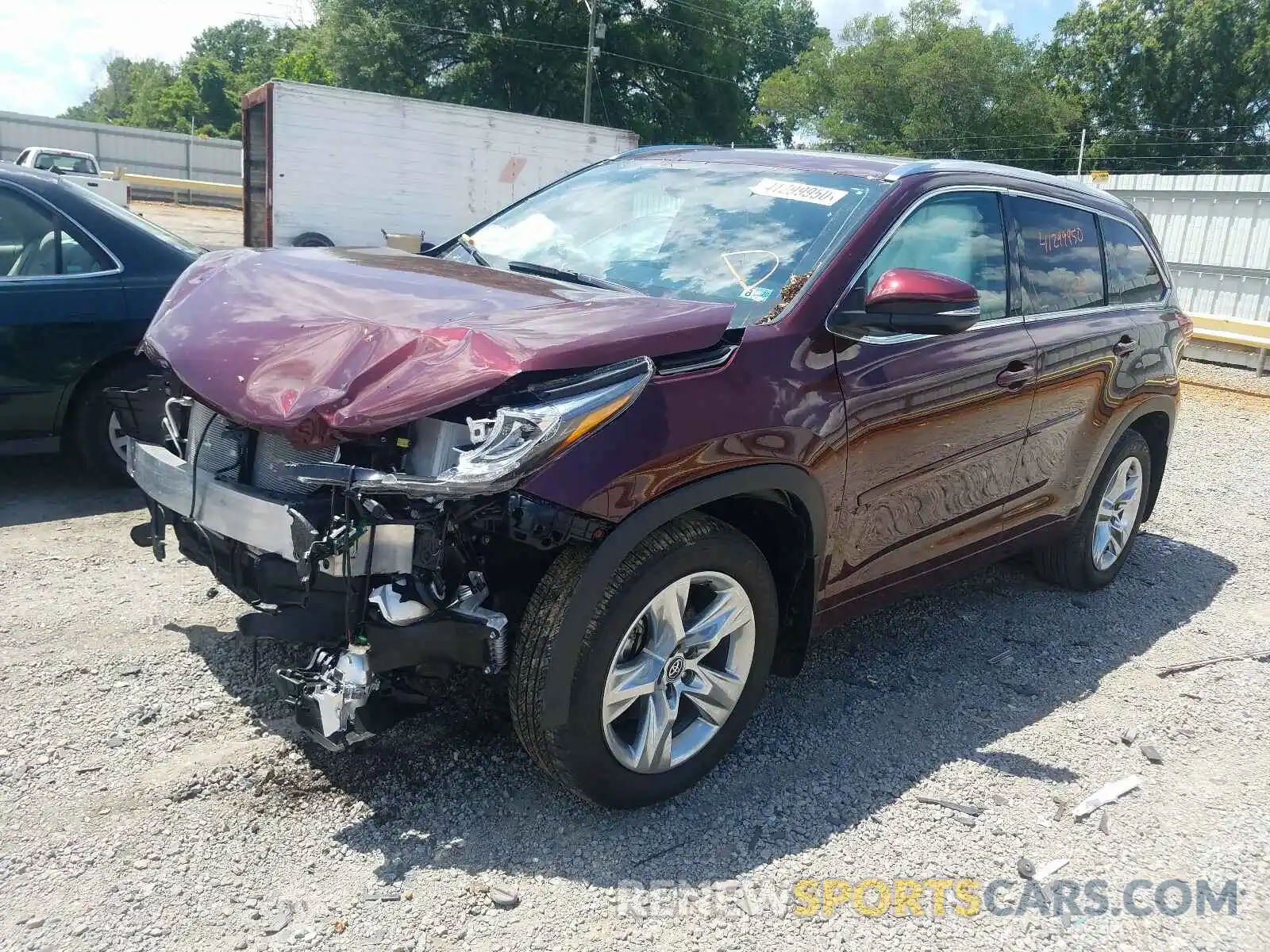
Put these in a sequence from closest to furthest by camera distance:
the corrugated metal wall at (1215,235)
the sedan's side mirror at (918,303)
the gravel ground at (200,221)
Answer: the sedan's side mirror at (918,303)
the corrugated metal wall at (1215,235)
the gravel ground at (200,221)

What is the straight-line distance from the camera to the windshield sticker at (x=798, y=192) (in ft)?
11.7

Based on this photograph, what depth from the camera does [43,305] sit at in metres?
5.04

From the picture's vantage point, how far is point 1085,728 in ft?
12.5

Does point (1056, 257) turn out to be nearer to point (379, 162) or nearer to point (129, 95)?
point (379, 162)

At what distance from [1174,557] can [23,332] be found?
6219 millimetres

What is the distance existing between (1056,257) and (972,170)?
0.72 metres

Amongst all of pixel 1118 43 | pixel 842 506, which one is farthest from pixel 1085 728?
pixel 1118 43

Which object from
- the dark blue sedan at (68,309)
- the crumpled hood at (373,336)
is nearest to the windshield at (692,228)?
the crumpled hood at (373,336)

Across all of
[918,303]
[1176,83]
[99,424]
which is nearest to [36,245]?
[99,424]

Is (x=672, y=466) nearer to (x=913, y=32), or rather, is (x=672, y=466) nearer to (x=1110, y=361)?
(x=1110, y=361)

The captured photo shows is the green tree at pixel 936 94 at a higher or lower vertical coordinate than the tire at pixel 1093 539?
higher

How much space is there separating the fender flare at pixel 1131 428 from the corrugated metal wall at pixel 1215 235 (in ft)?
34.2

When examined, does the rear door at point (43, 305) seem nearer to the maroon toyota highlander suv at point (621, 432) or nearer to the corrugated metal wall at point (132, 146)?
the maroon toyota highlander suv at point (621, 432)

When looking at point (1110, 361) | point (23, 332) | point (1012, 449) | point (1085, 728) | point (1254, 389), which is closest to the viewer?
point (1085, 728)
